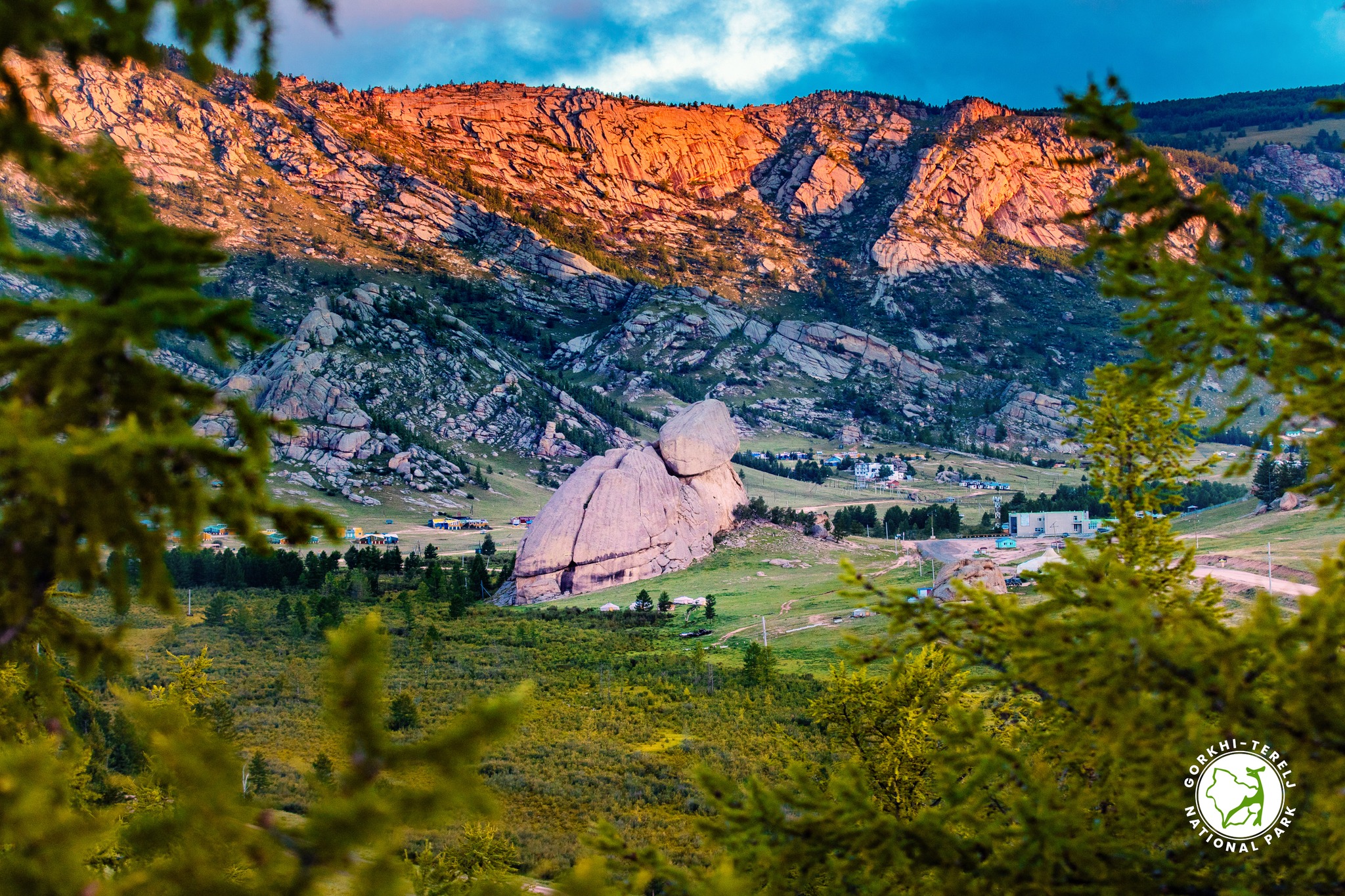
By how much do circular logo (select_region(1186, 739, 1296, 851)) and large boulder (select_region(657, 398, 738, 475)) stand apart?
7494cm

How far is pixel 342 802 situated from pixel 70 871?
1104mm

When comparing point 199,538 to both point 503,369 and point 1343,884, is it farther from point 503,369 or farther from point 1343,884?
point 503,369

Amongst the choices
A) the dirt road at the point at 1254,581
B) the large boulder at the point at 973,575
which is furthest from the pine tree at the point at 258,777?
the dirt road at the point at 1254,581

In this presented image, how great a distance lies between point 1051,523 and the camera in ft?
305

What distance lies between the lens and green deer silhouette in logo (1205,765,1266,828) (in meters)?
7.29

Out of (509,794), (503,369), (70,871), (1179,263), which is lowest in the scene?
(509,794)

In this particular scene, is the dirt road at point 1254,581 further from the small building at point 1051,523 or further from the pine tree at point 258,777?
the pine tree at point 258,777

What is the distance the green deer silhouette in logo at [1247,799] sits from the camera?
7285 millimetres

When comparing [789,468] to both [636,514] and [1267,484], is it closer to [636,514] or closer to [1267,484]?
[1267,484]

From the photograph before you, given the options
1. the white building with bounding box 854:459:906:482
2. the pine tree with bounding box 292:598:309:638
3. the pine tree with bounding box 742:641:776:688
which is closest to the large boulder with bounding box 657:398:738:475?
the pine tree with bounding box 742:641:776:688

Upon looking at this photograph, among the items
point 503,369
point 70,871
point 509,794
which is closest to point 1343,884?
point 70,871

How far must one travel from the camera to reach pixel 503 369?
172 metres

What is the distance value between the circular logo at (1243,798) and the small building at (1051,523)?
9260 cm

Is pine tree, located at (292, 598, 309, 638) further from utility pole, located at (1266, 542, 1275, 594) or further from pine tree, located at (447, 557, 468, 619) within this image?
utility pole, located at (1266, 542, 1275, 594)
